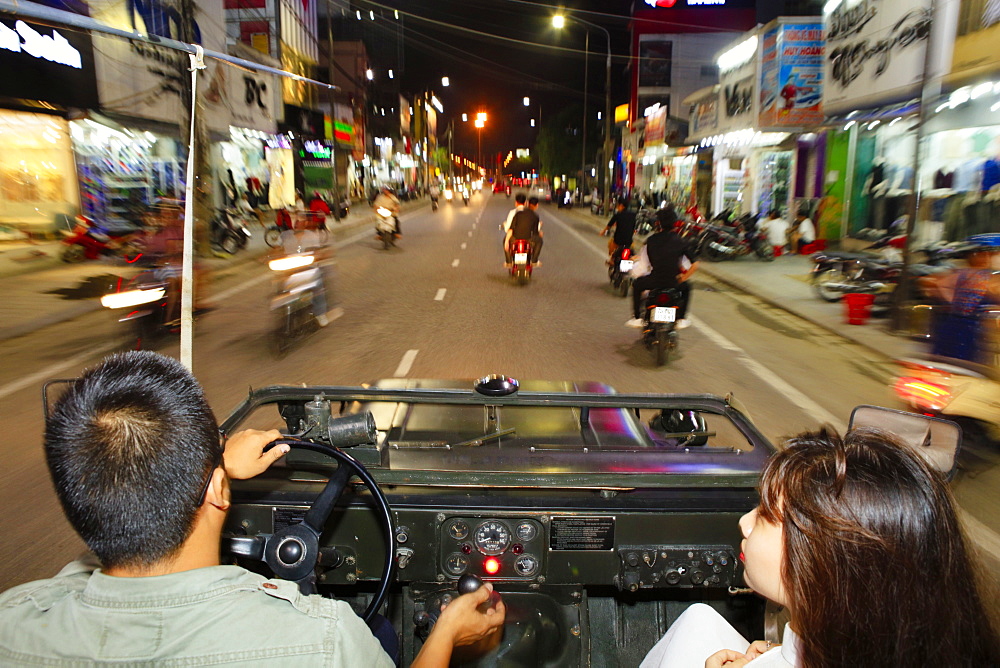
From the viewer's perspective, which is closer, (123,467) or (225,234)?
(123,467)

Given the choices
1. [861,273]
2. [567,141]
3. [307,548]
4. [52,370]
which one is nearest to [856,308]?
[861,273]

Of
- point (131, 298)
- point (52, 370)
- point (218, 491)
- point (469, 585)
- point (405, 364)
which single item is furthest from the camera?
point (131, 298)

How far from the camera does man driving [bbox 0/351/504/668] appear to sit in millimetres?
1435

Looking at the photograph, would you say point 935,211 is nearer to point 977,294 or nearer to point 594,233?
point 977,294

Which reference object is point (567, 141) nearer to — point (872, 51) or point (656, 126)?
point (656, 126)

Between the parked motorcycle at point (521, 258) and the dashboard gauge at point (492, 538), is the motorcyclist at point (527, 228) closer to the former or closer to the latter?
the parked motorcycle at point (521, 258)

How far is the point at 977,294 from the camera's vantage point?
6.43 metres

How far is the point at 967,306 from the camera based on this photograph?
640 cm

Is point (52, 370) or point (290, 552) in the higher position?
point (290, 552)

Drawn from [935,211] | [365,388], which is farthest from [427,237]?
[365,388]

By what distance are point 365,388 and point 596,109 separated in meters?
91.7

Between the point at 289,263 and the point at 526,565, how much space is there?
319 inches

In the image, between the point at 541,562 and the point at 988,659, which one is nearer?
the point at 988,659

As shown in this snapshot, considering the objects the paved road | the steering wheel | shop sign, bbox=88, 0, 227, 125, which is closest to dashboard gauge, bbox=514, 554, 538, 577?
the steering wheel
